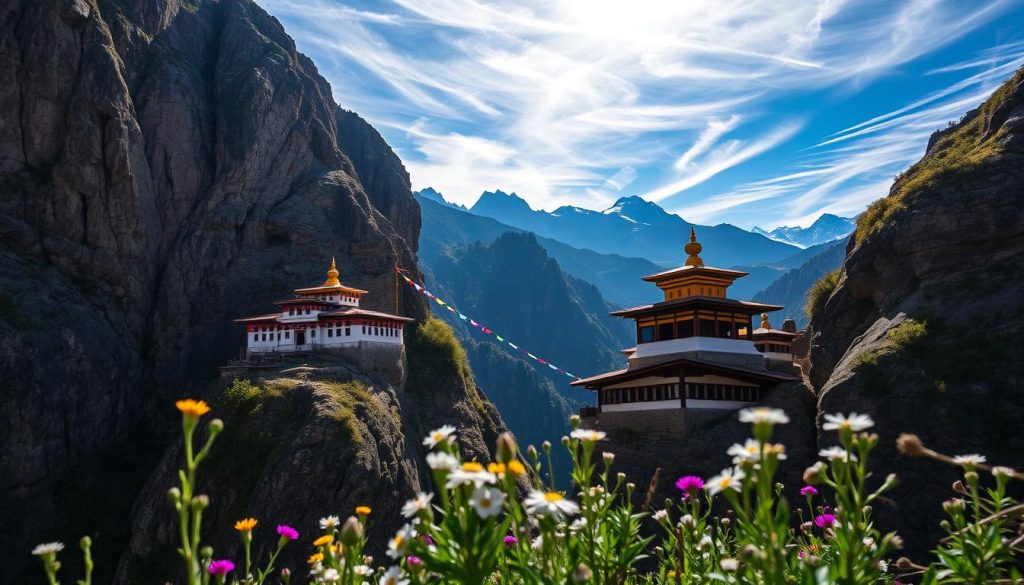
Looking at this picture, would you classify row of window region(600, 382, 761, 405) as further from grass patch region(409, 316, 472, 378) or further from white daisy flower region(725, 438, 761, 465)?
white daisy flower region(725, 438, 761, 465)

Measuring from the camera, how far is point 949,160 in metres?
38.1

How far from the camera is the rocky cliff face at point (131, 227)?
160 ft

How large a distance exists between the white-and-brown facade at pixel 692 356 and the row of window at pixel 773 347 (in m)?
2.61

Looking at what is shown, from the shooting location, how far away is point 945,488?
87.6 ft

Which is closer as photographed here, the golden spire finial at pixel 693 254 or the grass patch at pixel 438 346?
A: the golden spire finial at pixel 693 254

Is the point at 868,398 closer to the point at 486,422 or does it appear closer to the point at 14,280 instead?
the point at 486,422

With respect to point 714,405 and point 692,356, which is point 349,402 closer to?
point 692,356

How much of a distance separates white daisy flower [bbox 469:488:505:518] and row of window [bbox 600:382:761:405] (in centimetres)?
3600

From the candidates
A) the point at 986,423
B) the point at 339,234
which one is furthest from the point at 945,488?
the point at 339,234

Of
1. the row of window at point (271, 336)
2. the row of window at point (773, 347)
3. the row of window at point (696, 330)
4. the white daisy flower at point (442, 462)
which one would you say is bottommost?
the white daisy flower at point (442, 462)

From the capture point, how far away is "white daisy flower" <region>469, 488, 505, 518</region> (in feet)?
11.3

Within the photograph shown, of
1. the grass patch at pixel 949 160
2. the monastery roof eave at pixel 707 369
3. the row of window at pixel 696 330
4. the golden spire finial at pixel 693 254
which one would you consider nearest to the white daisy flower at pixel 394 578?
the monastery roof eave at pixel 707 369

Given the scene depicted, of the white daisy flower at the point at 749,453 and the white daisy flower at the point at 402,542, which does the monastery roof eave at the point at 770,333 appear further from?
the white daisy flower at the point at 402,542

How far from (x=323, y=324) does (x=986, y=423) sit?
4075 centimetres
